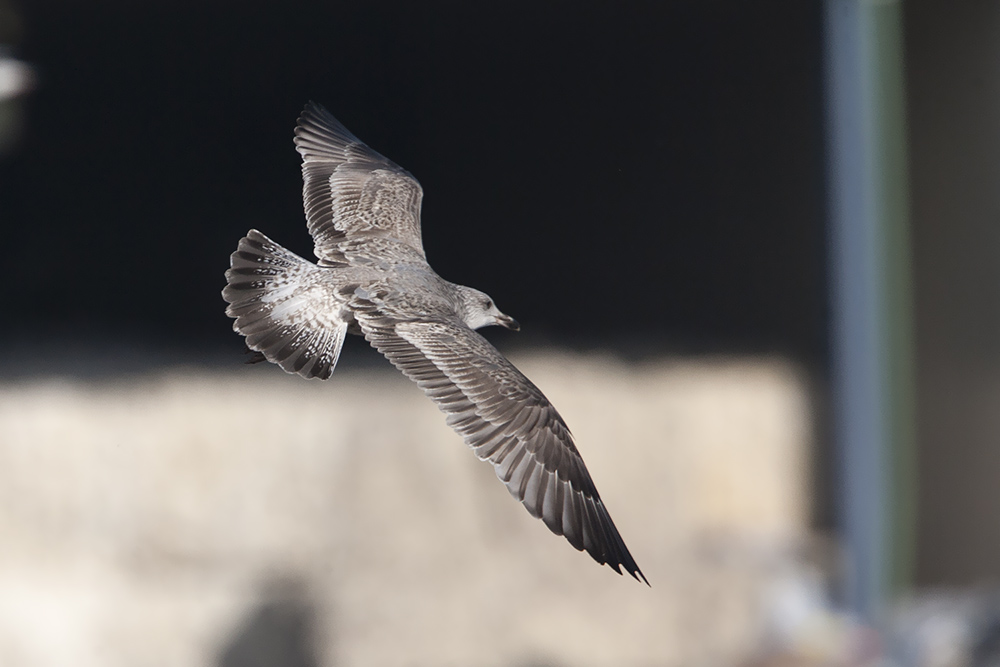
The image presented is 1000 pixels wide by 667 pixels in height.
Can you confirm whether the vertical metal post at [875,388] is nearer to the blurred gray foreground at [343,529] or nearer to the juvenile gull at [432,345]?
the blurred gray foreground at [343,529]

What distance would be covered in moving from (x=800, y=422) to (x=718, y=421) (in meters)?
0.26

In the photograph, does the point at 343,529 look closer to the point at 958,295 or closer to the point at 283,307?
the point at 958,295

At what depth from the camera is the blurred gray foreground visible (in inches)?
114

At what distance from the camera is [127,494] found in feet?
9.91

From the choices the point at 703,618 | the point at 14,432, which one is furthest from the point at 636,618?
the point at 14,432

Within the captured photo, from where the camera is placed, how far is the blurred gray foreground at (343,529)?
2.89 meters

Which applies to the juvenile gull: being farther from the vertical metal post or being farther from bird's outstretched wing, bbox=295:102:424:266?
the vertical metal post

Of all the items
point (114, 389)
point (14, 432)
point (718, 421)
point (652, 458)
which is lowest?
point (14, 432)

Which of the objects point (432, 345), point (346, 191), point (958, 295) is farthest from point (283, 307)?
point (958, 295)

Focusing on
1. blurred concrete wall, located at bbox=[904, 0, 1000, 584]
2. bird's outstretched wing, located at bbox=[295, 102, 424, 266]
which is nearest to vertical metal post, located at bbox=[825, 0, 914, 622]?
blurred concrete wall, located at bbox=[904, 0, 1000, 584]

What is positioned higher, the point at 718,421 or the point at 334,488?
the point at 718,421

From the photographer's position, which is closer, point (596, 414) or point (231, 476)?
point (596, 414)

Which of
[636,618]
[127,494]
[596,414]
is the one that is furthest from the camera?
[636,618]

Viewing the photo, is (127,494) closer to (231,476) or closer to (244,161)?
(231,476)
